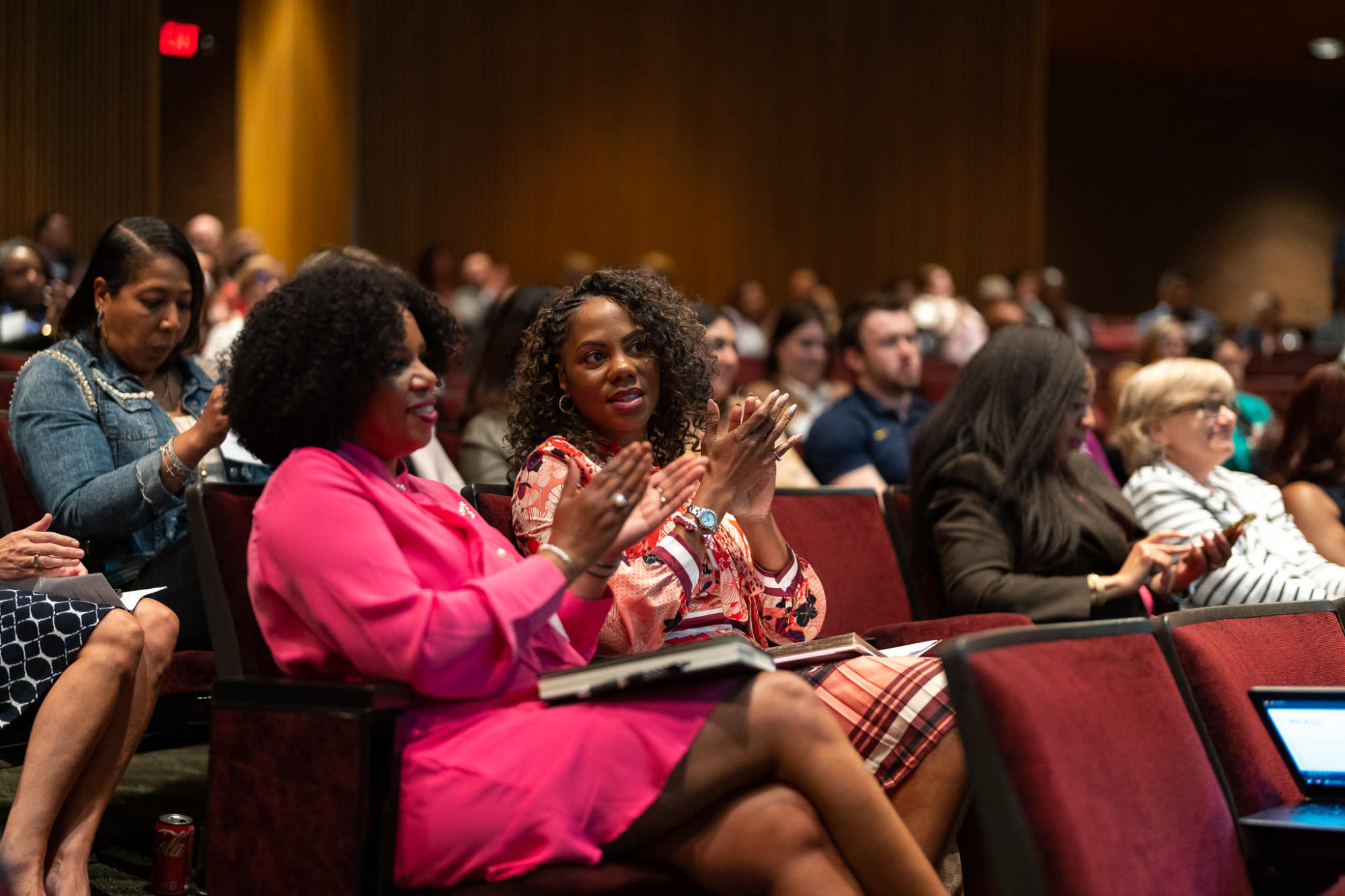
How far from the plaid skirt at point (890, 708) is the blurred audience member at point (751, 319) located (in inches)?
242

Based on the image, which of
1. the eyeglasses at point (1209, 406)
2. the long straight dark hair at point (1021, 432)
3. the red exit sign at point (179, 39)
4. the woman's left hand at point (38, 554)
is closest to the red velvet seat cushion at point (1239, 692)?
the long straight dark hair at point (1021, 432)

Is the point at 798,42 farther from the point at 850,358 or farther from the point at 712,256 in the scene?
the point at 850,358

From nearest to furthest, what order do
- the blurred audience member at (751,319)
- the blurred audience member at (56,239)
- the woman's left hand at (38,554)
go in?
the woman's left hand at (38,554)
the blurred audience member at (56,239)
the blurred audience member at (751,319)

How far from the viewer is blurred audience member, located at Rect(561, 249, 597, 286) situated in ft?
27.6

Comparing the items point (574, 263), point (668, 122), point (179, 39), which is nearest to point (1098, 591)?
point (574, 263)

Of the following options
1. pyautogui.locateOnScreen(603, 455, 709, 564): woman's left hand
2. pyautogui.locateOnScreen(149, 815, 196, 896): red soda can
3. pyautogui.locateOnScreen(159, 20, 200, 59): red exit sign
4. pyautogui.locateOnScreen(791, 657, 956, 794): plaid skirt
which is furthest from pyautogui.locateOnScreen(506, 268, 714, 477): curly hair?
pyautogui.locateOnScreen(159, 20, 200, 59): red exit sign

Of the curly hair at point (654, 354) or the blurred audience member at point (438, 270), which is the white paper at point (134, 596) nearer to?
the curly hair at point (654, 354)

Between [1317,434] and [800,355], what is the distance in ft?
5.52

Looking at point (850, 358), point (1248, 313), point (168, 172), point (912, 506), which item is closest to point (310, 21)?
point (168, 172)

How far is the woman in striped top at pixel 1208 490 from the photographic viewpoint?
293cm

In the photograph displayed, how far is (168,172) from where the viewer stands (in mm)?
9359

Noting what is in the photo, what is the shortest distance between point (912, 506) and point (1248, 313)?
13065mm

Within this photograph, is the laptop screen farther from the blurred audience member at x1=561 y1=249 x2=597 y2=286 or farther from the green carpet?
the blurred audience member at x1=561 y1=249 x2=597 y2=286

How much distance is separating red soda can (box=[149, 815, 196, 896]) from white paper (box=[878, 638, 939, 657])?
118cm
